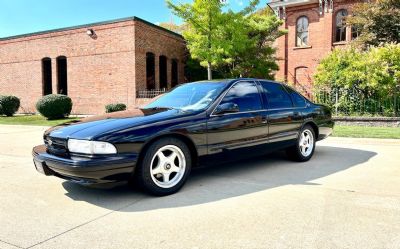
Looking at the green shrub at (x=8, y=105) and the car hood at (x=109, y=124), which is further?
the green shrub at (x=8, y=105)

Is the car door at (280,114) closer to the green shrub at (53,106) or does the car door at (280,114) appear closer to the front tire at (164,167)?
the front tire at (164,167)

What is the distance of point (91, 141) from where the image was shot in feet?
12.5

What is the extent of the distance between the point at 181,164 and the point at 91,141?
1.16 m

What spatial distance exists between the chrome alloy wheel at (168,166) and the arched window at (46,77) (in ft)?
64.2

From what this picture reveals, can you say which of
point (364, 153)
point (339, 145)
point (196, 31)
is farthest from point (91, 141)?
point (196, 31)

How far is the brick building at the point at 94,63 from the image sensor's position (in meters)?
18.4

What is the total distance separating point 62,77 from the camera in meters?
21.3

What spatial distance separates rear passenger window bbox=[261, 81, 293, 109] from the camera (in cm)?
571

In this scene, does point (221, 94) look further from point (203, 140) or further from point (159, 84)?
point (159, 84)

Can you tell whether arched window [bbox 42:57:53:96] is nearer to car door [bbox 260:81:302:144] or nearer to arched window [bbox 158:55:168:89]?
arched window [bbox 158:55:168:89]

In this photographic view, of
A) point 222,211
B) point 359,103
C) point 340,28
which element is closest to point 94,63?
point 359,103

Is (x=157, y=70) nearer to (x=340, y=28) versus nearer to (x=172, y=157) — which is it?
(x=340, y=28)

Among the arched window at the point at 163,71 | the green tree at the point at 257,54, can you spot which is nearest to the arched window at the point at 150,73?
the arched window at the point at 163,71

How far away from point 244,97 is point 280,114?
0.86 m
